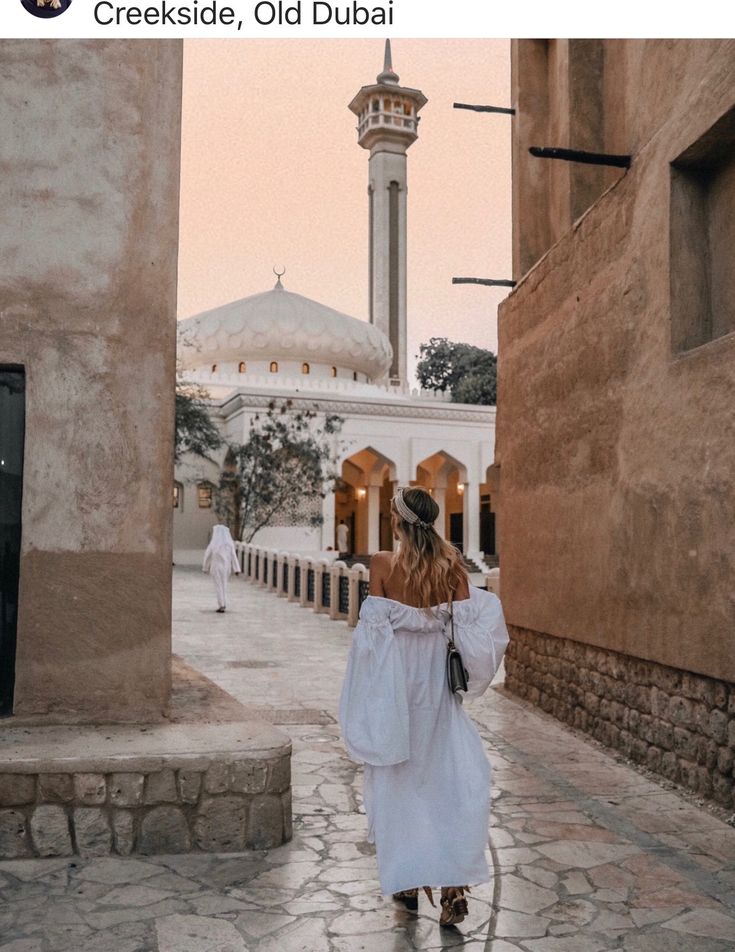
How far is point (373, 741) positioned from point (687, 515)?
2903mm

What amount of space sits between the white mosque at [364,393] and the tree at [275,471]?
0.54 m

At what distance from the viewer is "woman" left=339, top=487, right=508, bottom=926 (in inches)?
136

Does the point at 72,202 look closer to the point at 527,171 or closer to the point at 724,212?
the point at 724,212

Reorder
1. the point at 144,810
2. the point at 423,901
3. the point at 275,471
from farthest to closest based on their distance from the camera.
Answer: the point at 275,471 < the point at 144,810 < the point at 423,901

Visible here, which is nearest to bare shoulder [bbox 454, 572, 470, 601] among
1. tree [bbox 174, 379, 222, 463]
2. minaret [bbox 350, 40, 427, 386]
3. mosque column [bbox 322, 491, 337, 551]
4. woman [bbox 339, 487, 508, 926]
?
woman [bbox 339, 487, 508, 926]

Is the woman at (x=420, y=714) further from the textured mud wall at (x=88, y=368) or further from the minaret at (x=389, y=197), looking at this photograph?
the minaret at (x=389, y=197)

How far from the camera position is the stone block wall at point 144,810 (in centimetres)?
407

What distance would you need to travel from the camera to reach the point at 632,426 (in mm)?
6414

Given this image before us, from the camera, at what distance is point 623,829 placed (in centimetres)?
482

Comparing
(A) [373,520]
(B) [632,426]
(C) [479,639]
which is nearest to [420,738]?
(C) [479,639]
